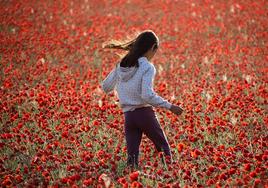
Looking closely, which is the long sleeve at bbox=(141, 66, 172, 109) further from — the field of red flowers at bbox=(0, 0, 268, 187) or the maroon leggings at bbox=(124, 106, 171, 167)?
the field of red flowers at bbox=(0, 0, 268, 187)

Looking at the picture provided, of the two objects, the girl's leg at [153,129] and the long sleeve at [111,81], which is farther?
the long sleeve at [111,81]

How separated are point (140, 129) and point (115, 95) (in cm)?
270

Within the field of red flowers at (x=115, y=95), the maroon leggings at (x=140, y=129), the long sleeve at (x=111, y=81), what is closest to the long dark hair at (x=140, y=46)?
the long sleeve at (x=111, y=81)

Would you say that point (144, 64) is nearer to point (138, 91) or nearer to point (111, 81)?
point (138, 91)

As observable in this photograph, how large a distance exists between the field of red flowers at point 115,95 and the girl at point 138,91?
0.96 ft

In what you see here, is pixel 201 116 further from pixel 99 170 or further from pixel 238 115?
pixel 99 170

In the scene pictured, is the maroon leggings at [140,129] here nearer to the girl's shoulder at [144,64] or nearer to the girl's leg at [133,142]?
the girl's leg at [133,142]

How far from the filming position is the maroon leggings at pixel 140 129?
14.4 ft

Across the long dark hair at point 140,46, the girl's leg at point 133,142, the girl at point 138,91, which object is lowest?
the girl's leg at point 133,142

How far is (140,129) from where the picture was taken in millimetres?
4523

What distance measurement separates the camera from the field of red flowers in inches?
169

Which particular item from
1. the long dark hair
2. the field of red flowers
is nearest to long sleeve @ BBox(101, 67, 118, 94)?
the long dark hair

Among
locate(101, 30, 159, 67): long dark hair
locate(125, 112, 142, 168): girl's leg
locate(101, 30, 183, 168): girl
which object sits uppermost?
locate(101, 30, 159, 67): long dark hair

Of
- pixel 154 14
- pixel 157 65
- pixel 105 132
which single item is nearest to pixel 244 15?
Answer: pixel 154 14
